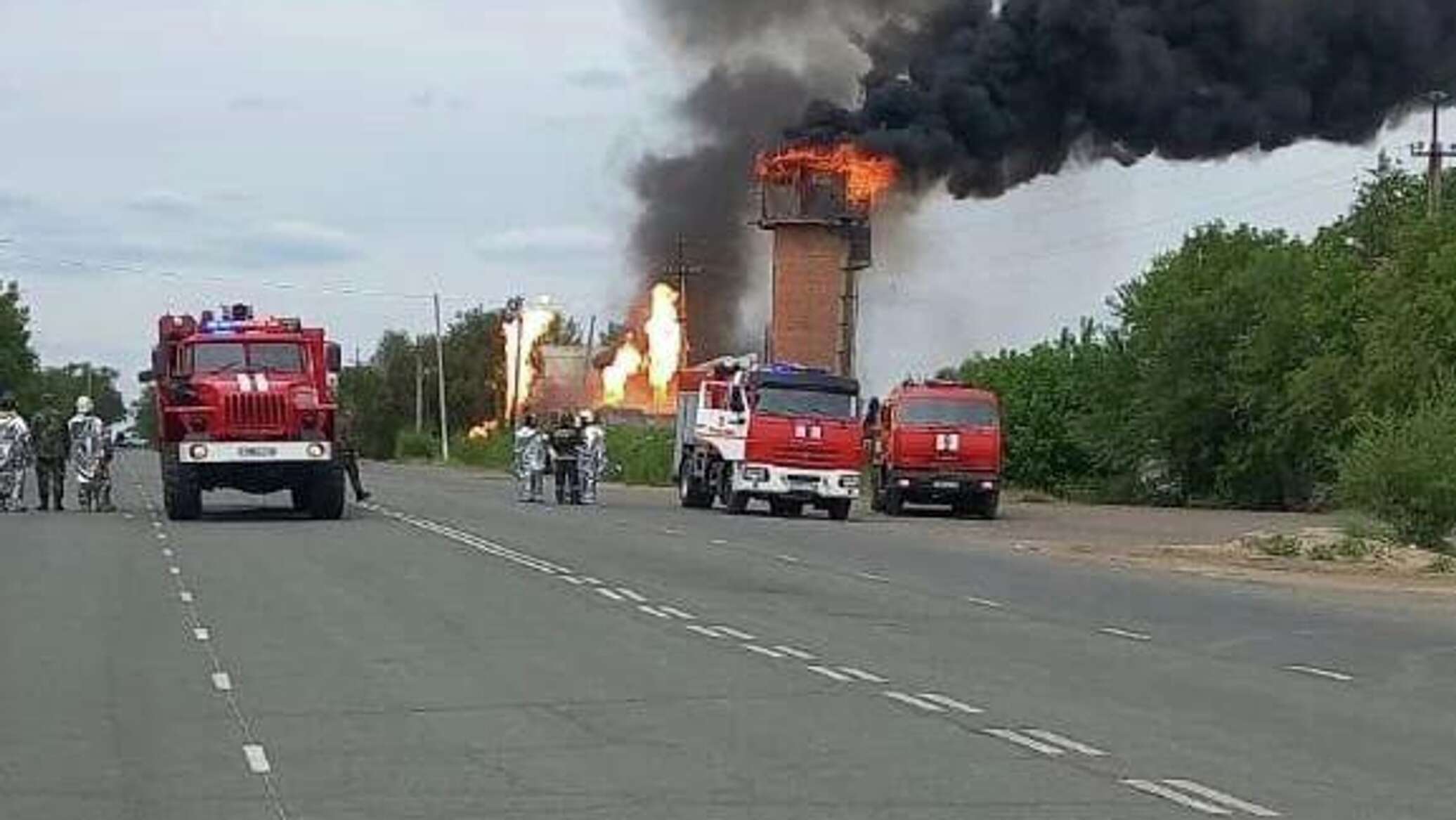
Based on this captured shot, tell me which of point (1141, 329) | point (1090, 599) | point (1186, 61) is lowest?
point (1090, 599)

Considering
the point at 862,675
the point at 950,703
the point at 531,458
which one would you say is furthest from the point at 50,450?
the point at 950,703

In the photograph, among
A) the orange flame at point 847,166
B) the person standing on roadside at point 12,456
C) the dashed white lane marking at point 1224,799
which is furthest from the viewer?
the orange flame at point 847,166

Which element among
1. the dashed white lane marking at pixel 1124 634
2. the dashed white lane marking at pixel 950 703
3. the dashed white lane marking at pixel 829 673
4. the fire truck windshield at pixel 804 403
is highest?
the fire truck windshield at pixel 804 403

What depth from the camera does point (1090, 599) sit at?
78.4 ft

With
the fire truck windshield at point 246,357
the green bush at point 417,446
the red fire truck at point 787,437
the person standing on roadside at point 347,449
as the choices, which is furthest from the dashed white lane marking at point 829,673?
the green bush at point 417,446

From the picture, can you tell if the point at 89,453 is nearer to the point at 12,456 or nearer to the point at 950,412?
the point at 12,456

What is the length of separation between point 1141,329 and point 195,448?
38615 mm

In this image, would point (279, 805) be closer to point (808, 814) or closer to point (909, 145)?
point (808, 814)

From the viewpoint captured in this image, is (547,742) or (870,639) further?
(870,639)

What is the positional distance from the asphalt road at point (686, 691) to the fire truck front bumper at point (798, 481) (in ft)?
50.3

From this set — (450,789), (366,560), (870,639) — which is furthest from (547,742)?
(366,560)

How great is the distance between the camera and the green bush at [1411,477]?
32906 mm

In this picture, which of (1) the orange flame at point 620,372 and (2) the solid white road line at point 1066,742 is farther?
(1) the orange flame at point 620,372

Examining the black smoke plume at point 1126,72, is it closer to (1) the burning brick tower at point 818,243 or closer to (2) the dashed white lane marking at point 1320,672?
(1) the burning brick tower at point 818,243
